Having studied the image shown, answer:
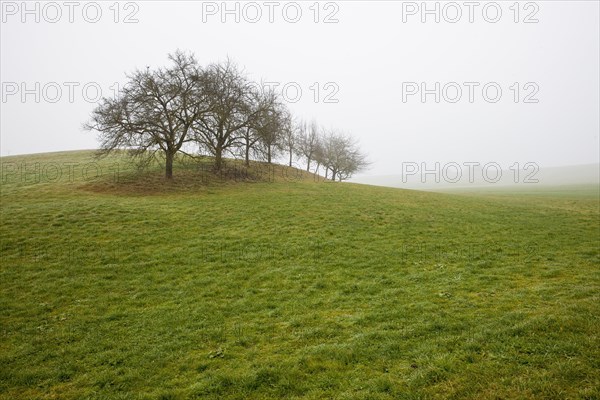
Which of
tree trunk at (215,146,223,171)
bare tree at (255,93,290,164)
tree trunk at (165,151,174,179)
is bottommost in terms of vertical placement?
tree trunk at (165,151,174,179)

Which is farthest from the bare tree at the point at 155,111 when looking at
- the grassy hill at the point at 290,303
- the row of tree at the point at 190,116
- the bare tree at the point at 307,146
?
the bare tree at the point at 307,146

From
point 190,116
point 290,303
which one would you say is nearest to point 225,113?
point 190,116

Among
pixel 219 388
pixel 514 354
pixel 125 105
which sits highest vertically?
pixel 125 105

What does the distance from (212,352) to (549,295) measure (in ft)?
35.7

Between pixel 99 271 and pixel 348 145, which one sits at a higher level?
pixel 348 145

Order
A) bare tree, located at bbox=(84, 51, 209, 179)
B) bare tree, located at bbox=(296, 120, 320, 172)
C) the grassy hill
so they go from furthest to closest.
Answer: bare tree, located at bbox=(296, 120, 320, 172), bare tree, located at bbox=(84, 51, 209, 179), the grassy hill

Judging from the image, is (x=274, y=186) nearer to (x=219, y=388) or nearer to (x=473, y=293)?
(x=473, y=293)

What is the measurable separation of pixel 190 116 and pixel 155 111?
3.60m

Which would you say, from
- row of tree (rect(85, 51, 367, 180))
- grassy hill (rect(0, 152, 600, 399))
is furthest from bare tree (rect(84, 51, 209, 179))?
grassy hill (rect(0, 152, 600, 399))

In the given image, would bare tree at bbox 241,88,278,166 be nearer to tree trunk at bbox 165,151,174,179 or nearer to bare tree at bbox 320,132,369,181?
tree trunk at bbox 165,151,174,179

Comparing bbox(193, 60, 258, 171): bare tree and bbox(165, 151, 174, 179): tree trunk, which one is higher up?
bbox(193, 60, 258, 171): bare tree

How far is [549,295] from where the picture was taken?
33.3 feet

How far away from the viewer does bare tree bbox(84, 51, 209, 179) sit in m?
27.5

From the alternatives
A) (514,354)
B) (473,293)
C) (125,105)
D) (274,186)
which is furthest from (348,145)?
(514,354)
